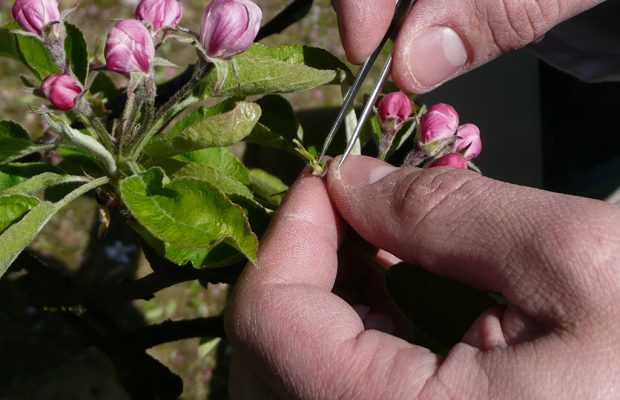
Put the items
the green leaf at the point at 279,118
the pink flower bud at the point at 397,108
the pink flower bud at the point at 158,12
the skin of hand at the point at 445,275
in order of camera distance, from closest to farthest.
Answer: the skin of hand at the point at 445,275
the pink flower bud at the point at 158,12
the pink flower bud at the point at 397,108
the green leaf at the point at 279,118

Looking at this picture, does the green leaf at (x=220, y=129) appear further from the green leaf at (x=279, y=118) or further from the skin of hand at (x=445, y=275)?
the green leaf at (x=279, y=118)

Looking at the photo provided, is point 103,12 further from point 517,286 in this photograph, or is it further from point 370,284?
point 517,286

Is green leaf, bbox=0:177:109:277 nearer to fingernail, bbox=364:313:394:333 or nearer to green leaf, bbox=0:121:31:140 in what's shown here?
green leaf, bbox=0:121:31:140

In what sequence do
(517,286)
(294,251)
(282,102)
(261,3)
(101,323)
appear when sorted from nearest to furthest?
(517,286) → (294,251) → (282,102) → (101,323) → (261,3)

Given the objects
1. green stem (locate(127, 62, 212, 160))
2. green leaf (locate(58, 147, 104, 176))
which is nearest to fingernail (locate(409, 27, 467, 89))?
green stem (locate(127, 62, 212, 160))

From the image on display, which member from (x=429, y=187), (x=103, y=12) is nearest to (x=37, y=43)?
(x=429, y=187)

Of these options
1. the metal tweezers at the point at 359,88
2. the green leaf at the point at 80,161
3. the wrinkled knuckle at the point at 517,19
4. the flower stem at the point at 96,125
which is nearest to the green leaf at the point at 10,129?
the green leaf at the point at 80,161
